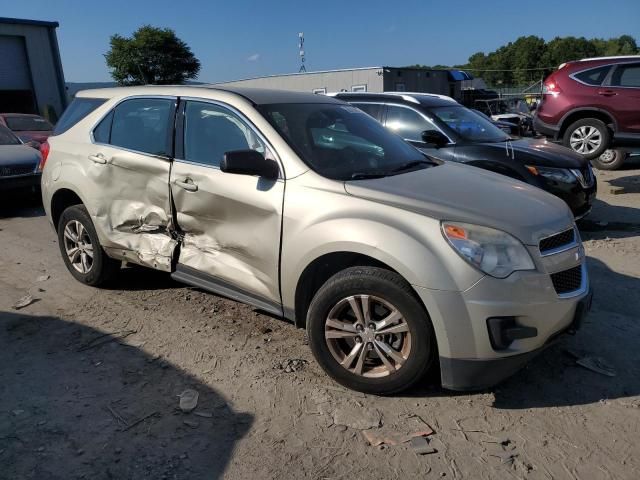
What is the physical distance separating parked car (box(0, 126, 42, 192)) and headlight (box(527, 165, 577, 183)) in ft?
24.9

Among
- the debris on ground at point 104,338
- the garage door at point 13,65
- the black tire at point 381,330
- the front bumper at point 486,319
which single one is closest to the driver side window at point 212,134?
the black tire at point 381,330

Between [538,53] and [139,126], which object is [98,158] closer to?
[139,126]

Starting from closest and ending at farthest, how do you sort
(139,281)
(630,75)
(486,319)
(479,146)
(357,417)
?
1. (486,319)
2. (357,417)
3. (139,281)
4. (479,146)
5. (630,75)

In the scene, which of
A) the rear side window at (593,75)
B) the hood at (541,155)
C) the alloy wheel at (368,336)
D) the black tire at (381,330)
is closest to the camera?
the black tire at (381,330)

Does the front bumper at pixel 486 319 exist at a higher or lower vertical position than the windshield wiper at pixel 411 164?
lower

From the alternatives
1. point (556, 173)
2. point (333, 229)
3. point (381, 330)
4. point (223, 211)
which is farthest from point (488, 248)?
point (556, 173)

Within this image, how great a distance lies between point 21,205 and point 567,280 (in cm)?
963

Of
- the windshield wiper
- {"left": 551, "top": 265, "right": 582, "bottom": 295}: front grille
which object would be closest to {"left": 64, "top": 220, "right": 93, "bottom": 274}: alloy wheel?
the windshield wiper

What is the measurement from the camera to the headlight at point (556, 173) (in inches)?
241

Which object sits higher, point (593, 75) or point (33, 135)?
point (593, 75)

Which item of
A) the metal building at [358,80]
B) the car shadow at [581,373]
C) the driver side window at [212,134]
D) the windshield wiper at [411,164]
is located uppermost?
the metal building at [358,80]

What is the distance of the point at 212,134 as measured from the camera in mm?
3871

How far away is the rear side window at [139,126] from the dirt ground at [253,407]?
135cm

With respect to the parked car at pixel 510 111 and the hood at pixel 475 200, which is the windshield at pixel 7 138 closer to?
the hood at pixel 475 200
